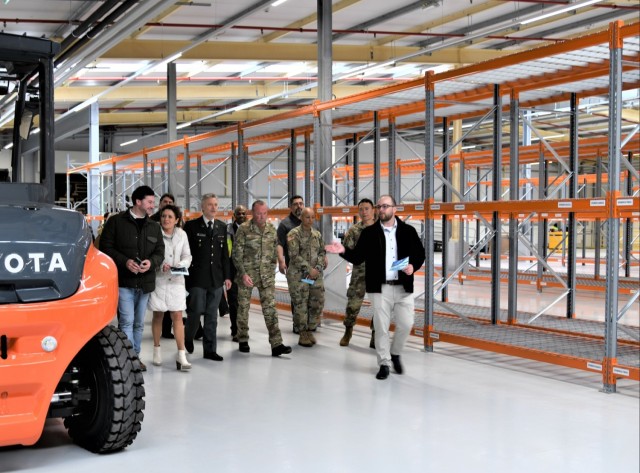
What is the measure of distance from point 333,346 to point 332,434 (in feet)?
13.3

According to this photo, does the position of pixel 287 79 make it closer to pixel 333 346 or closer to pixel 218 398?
pixel 333 346

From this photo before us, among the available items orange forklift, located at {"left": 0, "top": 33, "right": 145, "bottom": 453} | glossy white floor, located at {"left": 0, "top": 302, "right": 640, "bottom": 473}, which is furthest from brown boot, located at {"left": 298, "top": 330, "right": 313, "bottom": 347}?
orange forklift, located at {"left": 0, "top": 33, "right": 145, "bottom": 453}

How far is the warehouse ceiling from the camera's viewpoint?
14438 mm

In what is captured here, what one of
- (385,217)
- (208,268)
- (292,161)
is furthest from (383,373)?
(292,161)

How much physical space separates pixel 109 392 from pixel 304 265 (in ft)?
15.6

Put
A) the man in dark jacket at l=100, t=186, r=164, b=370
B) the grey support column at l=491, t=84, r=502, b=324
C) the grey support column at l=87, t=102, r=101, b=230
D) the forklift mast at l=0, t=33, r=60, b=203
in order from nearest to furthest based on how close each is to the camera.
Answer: the forklift mast at l=0, t=33, r=60, b=203 < the man in dark jacket at l=100, t=186, r=164, b=370 < the grey support column at l=491, t=84, r=502, b=324 < the grey support column at l=87, t=102, r=101, b=230

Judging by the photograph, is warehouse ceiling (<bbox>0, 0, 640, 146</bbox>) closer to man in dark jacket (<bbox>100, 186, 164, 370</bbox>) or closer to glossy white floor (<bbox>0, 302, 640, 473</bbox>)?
man in dark jacket (<bbox>100, 186, 164, 370</bbox>)

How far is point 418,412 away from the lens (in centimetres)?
655

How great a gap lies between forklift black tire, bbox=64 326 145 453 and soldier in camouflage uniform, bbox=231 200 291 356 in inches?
144

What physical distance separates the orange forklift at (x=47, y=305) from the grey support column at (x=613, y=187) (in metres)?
4.30

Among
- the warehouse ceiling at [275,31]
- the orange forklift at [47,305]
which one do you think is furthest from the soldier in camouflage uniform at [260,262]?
the warehouse ceiling at [275,31]

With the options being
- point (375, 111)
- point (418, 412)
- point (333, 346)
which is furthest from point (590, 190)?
point (418, 412)

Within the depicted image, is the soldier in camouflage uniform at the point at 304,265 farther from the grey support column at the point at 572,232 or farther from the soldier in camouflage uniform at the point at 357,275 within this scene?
the grey support column at the point at 572,232

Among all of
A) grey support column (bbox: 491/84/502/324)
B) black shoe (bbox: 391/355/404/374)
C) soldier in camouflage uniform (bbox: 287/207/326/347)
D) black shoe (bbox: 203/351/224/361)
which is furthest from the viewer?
grey support column (bbox: 491/84/502/324)
